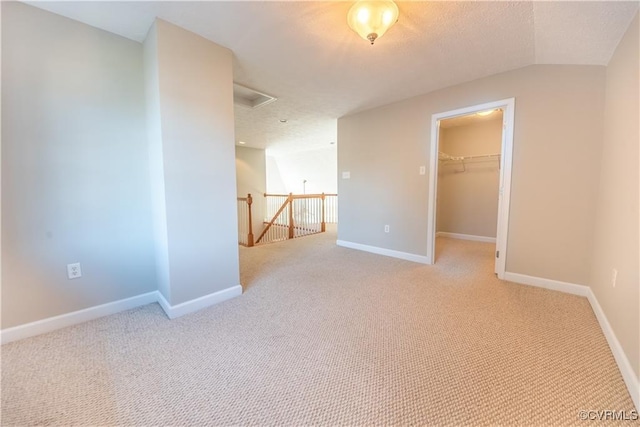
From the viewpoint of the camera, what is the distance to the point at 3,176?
154 cm

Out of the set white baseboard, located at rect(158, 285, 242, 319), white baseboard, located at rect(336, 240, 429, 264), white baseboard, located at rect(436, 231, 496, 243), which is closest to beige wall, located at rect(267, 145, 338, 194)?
white baseboard, located at rect(436, 231, 496, 243)

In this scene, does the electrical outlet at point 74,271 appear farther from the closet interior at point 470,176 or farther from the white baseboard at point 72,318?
the closet interior at point 470,176

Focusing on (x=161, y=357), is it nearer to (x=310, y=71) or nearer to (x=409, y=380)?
(x=409, y=380)

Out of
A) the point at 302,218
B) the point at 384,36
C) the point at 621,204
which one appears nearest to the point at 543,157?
the point at 621,204

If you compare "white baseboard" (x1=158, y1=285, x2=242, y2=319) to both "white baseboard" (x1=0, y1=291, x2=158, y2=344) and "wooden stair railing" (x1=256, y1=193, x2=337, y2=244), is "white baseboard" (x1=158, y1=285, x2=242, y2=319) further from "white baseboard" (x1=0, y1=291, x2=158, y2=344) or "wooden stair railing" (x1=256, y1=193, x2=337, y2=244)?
"wooden stair railing" (x1=256, y1=193, x2=337, y2=244)

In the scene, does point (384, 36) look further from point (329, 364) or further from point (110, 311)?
point (110, 311)

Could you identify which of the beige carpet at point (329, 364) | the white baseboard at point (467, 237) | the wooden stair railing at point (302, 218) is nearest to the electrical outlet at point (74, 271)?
the beige carpet at point (329, 364)

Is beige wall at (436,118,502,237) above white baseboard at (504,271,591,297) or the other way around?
above

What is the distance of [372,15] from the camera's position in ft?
4.79

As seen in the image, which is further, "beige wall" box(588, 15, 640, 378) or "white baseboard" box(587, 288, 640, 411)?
"beige wall" box(588, 15, 640, 378)

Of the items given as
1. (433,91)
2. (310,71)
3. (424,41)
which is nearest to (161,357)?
(310,71)

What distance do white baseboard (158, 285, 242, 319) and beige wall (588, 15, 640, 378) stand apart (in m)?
2.52

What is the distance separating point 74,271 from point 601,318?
3776 mm

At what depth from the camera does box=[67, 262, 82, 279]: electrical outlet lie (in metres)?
1.80
